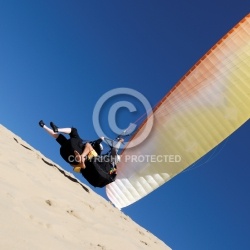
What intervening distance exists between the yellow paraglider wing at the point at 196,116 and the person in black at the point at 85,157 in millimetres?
2694

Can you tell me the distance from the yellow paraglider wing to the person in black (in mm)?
2694

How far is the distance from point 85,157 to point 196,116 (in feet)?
13.4

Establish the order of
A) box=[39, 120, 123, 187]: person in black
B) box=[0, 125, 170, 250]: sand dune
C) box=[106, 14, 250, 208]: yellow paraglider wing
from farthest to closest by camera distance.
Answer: box=[106, 14, 250, 208]: yellow paraglider wing → box=[39, 120, 123, 187]: person in black → box=[0, 125, 170, 250]: sand dune

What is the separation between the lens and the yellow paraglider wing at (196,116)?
1043 cm

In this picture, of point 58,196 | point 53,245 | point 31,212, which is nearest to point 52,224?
point 31,212

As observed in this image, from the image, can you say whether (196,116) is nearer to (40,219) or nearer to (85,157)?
(85,157)

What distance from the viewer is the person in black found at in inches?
340

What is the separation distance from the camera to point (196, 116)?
36.0 feet

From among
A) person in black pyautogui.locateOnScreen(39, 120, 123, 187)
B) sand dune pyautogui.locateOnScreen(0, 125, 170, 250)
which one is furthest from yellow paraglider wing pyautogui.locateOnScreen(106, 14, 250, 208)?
sand dune pyautogui.locateOnScreen(0, 125, 170, 250)

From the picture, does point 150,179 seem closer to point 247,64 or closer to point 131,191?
point 131,191

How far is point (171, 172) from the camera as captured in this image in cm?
→ 1153

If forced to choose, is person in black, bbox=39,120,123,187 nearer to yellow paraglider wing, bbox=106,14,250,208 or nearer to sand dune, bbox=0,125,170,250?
yellow paraglider wing, bbox=106,14,250,208

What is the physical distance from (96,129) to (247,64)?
5.01m

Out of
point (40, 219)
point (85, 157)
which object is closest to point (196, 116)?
point (85, 157)
